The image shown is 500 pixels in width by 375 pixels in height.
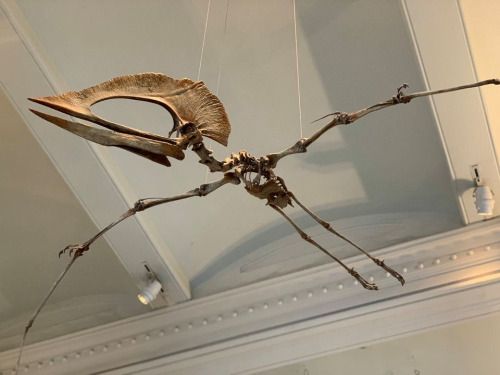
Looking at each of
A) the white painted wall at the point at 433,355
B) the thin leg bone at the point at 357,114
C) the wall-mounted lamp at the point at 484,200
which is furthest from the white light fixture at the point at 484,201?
the thin leg bone at the point at 357,114

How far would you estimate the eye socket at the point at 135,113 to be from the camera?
3.93m

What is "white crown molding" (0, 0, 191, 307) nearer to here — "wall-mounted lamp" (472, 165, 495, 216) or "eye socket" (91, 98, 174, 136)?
"eye socket" (91, 98, 174, 136)

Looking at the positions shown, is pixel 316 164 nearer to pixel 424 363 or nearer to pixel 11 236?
pixel 424 363

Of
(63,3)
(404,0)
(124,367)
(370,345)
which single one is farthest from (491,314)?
(63,3)

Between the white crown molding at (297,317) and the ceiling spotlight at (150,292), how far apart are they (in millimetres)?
322

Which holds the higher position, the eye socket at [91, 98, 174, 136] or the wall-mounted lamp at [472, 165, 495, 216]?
the eye socket at [91, 98, 174, 136]

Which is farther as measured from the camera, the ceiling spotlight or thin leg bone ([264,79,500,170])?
the ceiling spotlight

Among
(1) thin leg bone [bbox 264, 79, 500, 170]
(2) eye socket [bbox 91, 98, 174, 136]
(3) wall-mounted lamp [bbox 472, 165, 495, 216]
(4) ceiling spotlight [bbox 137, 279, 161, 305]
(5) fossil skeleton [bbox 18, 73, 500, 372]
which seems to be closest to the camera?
(5) fossil skeleton [bbox 18, 73, 500, 372]

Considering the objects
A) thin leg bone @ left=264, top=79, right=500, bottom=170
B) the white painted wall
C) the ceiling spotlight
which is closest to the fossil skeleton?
thin leg bone @ left=264, top=79, right=500, bottom=170

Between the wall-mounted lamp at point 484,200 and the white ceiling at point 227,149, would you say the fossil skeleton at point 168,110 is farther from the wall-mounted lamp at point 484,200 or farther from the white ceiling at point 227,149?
the wall-mounted lamp at point 484,200

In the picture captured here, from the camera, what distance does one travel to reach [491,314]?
3.86 metres

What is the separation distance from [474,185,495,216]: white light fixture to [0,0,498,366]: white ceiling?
0.14 meters

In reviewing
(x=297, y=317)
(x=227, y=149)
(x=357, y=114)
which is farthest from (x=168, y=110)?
(x=297, y=317)

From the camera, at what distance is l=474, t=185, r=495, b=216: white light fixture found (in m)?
3.76
